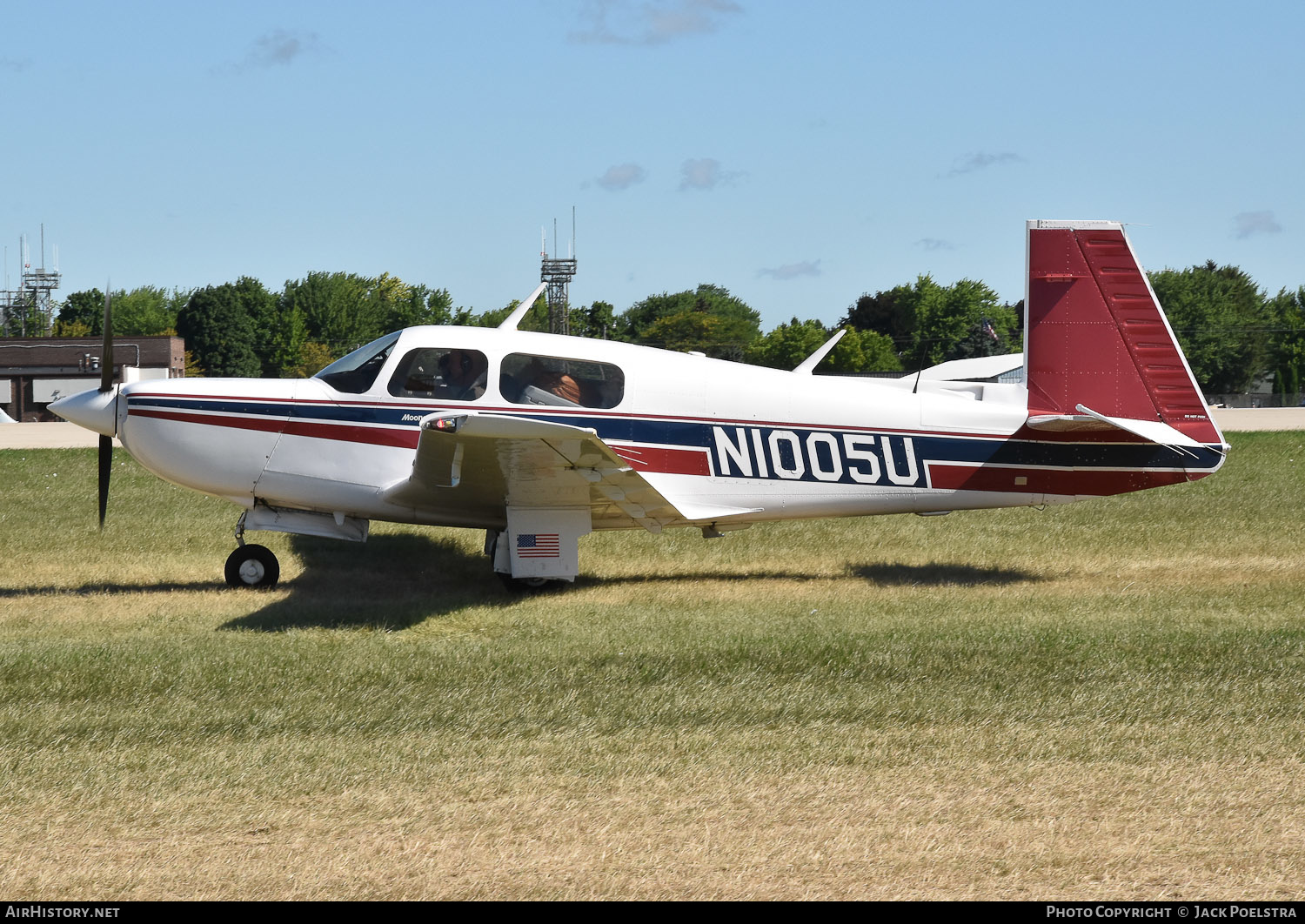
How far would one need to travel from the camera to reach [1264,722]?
6.14 meters

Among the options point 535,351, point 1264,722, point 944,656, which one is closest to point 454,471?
point 535,351

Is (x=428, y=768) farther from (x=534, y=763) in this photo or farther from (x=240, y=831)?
(x=240, y=831)

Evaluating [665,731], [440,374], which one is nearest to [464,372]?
[440,374]

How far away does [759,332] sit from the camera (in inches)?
3824

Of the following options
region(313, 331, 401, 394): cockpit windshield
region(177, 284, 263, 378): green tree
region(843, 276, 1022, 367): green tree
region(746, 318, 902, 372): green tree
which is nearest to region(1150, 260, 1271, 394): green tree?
region(843, 276, 1022, 367): green tree

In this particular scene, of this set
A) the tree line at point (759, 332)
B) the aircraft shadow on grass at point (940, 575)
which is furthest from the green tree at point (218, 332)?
the aircraft shadow on grass at point (940, 575)

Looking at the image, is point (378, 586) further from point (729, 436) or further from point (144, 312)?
point (144, 312)

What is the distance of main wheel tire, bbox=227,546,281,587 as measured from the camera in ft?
33.0

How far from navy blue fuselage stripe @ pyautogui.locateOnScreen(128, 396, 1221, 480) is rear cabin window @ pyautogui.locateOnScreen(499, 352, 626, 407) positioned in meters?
0.12

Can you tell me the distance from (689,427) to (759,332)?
290ft

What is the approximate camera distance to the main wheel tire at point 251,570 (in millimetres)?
10070

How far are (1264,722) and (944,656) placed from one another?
188 centimetres

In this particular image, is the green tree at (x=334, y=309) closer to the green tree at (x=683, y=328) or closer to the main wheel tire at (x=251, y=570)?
the green tree at (x=683, y=328)

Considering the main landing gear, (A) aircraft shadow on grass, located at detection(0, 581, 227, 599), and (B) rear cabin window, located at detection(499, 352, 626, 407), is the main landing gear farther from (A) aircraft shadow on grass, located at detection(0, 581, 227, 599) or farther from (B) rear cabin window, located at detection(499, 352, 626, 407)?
(B) rear cabin window, located at detection(499, 352, 626, 407)
